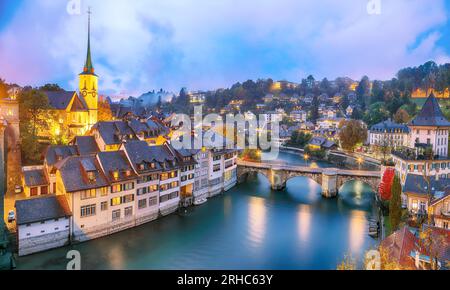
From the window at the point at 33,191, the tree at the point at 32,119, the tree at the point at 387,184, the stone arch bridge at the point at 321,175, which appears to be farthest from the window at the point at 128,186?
the tree at the point at 387,184

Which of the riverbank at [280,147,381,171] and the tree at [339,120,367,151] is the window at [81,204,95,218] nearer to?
the riverbank at [280,147,381,171]

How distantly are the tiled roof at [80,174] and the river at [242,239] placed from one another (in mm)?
3214

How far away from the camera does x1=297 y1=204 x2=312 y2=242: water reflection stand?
77.2 ft

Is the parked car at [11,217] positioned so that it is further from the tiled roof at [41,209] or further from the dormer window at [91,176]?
the dormer window at [91,176]

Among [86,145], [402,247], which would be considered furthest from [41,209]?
[402,247]

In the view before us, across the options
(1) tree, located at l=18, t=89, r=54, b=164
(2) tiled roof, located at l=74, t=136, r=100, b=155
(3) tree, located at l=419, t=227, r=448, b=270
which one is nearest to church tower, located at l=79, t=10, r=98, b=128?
(1) tree, located at l=18, t=89, r=54, b=164

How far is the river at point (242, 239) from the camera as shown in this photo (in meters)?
19.0

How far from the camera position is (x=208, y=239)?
74.7ft

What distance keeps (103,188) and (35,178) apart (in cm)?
603

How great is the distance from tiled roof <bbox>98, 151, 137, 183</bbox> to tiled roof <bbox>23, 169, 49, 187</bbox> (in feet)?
15.5

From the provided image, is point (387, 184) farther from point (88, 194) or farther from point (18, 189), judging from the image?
point (18, 189)
